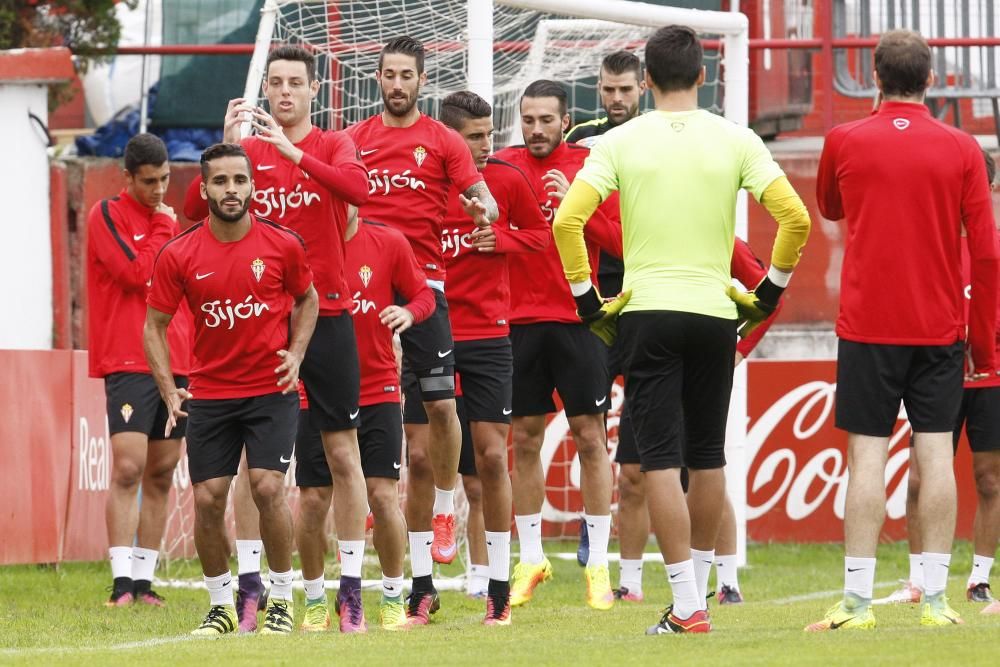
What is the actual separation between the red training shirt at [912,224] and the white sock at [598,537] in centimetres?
299

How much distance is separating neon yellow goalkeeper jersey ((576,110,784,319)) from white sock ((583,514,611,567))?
3024mm

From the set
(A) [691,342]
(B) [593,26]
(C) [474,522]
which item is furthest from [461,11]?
(A) [691,342]

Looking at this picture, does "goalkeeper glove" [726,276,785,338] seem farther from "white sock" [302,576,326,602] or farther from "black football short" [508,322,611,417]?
"black football short" [508,322,611,417]

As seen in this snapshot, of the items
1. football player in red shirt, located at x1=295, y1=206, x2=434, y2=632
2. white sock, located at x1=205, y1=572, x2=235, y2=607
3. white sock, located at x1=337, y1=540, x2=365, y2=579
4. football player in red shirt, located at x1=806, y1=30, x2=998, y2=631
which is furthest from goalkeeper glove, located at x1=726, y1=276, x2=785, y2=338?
white sock, located at x1=205, y1=572, x2=235, y2=607

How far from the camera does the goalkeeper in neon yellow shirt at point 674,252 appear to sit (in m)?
7.09

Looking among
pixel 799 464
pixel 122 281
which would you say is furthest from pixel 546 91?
pixel 799 464

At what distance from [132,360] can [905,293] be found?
4964mm

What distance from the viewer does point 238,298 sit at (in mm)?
7867

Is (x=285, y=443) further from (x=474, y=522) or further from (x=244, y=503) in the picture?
(x=474, y=522)

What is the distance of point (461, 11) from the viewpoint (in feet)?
38.4

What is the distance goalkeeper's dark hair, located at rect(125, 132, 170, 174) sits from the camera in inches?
408

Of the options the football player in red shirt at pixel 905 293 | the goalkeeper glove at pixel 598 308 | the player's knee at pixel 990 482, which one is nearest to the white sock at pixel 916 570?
the player's knee at pixel 990 482

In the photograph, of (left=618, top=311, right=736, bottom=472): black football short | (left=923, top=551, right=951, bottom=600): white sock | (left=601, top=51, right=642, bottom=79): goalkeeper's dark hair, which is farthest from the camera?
(left=601, top=51, right=642, bottom=79): goalkeeper's dark hair

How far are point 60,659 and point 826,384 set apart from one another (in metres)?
8.60
